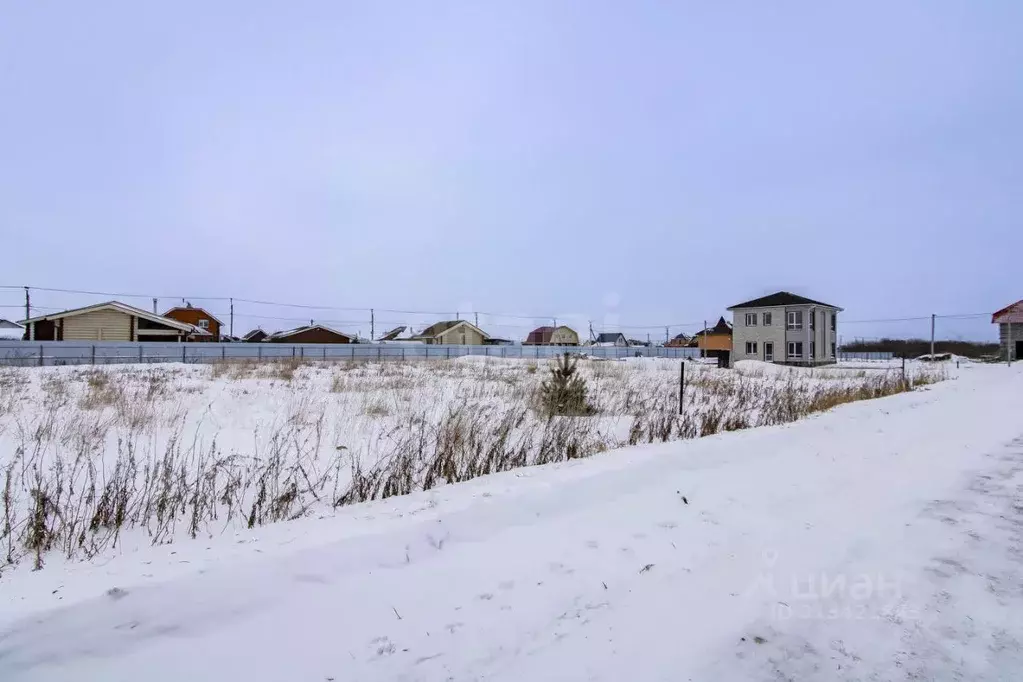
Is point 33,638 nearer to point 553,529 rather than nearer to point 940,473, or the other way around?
point 553,529

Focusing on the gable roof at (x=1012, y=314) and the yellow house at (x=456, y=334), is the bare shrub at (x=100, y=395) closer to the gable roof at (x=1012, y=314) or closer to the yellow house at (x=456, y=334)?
the yellow house at (x=456, y=334)

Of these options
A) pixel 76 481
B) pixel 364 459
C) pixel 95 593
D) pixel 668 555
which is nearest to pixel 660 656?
pixel 668 555

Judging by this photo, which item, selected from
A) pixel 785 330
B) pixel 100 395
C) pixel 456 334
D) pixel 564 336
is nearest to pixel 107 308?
pixel 100 395

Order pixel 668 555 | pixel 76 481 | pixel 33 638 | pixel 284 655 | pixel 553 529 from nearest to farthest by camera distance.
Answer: pixel 33 638, pixel 284 655, pixel 668 555, pixel 553 529, pixel 76 481

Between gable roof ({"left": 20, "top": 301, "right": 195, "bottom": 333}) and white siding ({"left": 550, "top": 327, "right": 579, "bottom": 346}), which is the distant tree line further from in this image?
gable roof ({"left": 20, "top": 301, "right": 195, "bottom": 333})

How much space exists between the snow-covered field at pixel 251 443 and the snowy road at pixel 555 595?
84cm

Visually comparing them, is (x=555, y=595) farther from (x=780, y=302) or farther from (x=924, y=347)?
(x=924, y=347)

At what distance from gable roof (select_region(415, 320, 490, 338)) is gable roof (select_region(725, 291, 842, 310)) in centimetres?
3205

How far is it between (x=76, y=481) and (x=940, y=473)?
8455 mm

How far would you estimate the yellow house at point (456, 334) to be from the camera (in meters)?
60.2

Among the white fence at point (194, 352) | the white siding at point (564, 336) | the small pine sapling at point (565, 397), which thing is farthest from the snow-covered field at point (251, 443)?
the white siding at point (564, 336)

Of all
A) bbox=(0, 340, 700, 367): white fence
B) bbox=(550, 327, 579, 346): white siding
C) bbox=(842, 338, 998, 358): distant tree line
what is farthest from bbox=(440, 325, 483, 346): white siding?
bbox=(842, 338, 998, 358): distant tree line

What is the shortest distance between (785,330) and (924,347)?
45.3 metres

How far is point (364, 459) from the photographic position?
5.69m
